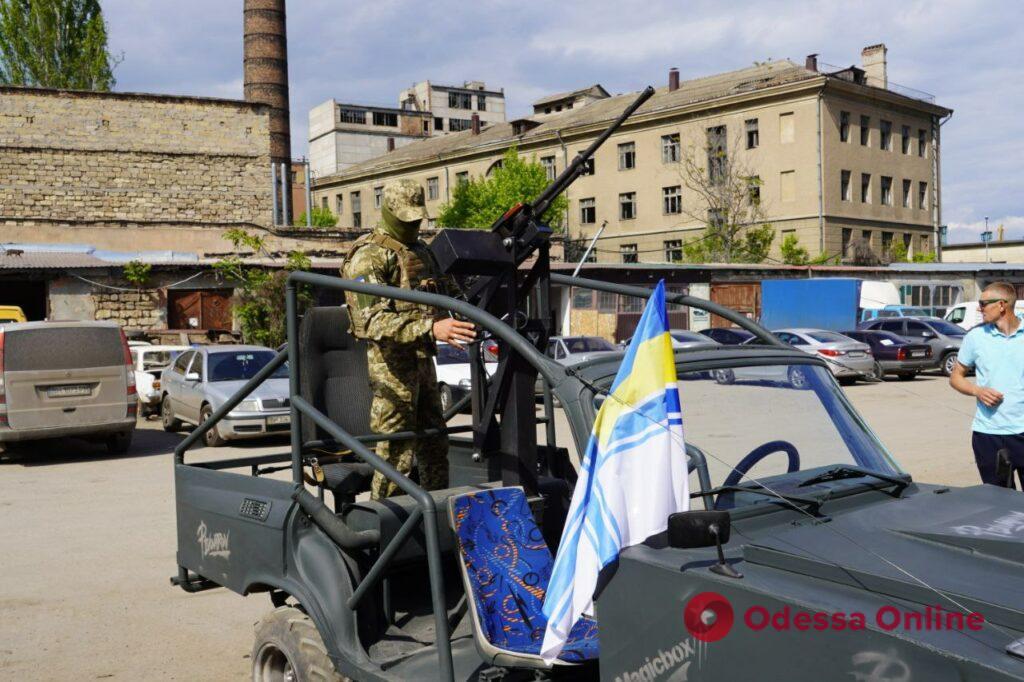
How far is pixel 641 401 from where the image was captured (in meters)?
2.79

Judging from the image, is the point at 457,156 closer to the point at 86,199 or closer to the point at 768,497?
the point at 86,199

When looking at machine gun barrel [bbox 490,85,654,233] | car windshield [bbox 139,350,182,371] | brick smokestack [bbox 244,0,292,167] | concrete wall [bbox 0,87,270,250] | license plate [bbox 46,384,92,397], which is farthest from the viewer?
brick smokestack [bbox 244,0,292,167]

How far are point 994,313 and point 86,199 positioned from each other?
38.9 m

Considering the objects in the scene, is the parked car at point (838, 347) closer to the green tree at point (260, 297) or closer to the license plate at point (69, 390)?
the green tree at point (260, 297)

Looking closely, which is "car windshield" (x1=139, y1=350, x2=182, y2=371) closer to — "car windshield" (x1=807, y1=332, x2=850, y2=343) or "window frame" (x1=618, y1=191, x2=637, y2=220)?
"car windshield" (x1=807, y1=332, x2=850, y2=343)

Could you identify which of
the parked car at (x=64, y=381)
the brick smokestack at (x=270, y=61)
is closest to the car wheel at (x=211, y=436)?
the parked car at (x=64, y=381)

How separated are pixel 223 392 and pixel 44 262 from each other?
1533 cm

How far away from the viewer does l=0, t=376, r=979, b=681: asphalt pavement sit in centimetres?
537

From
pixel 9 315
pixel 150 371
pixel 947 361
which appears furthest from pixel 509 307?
pixel 947 361

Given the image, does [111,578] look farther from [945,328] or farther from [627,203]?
[627,203]

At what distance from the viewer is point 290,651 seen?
3801mm

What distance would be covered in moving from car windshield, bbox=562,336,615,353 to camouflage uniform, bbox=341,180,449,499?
1717cm

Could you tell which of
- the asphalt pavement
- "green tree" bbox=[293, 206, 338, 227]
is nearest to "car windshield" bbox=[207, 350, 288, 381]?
the asphalt pavement

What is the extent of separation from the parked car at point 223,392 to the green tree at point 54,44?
34.0 metres
